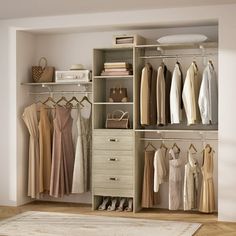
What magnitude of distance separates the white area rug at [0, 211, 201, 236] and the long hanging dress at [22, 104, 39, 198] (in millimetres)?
768

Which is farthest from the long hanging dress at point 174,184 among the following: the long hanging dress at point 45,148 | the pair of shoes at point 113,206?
the long hanging dress at point 45,148

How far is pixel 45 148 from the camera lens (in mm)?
7109

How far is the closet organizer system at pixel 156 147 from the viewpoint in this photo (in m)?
6.38

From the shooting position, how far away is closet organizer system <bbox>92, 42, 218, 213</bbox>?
638cm

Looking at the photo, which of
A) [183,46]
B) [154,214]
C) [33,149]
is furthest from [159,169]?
[33,149]

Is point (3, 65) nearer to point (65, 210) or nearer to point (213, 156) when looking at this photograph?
point (65, 210)

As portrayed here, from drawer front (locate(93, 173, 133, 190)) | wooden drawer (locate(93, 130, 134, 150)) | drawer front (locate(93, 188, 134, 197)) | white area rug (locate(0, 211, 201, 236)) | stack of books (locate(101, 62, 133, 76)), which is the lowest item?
white area rug (locate(0, 211, 201, 236))

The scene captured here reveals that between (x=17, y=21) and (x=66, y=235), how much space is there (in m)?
3.04

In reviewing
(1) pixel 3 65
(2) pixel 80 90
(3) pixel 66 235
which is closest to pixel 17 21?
(1) pixel 3 65

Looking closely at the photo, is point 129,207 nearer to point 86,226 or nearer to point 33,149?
point 86,226

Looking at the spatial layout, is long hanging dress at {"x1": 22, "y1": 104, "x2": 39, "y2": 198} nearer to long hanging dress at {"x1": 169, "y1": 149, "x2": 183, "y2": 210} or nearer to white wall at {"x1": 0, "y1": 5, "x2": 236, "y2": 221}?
white wall at {"x1": 0, "y1": 5, "x2": 236, "y2": 221}

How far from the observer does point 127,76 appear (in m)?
6.52

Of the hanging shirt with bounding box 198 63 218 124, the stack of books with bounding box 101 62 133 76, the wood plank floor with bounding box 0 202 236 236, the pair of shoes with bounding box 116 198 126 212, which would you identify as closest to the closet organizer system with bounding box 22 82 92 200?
the wood plank floor with bounding box 0 202 236 236

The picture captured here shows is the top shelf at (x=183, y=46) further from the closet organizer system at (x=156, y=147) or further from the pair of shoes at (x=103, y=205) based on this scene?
the pair of shoes at (x=103, y=205)
